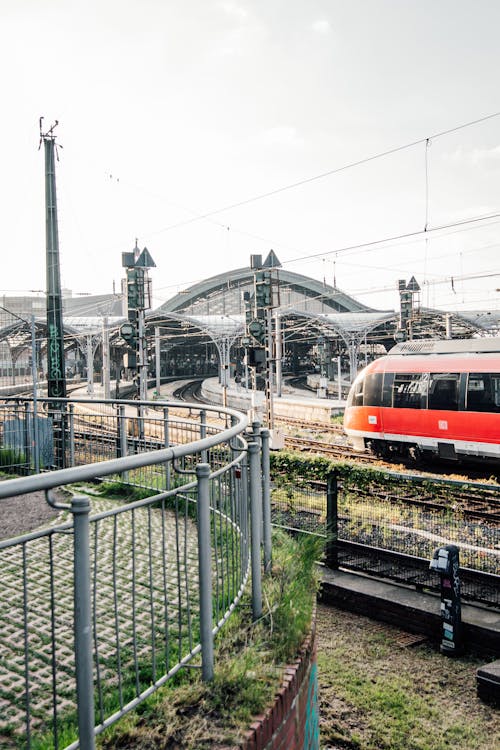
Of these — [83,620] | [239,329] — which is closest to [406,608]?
[83,620]

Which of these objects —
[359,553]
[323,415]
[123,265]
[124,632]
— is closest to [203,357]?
[323,415]

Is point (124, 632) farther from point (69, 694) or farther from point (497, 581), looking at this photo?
point (497, 581)

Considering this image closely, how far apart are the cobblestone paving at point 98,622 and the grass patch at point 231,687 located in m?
0.15

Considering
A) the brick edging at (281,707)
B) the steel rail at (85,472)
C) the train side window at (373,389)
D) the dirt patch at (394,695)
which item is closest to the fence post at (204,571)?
the steel rail at (85,472)

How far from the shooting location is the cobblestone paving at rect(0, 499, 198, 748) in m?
2.74

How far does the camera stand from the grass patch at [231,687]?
2.60 meters

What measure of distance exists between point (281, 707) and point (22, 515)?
433 cm

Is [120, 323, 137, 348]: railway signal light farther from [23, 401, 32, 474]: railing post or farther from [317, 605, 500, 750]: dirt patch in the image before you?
[317, 605, 500, 750]: dirt patch

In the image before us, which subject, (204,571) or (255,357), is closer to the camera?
(204,571)

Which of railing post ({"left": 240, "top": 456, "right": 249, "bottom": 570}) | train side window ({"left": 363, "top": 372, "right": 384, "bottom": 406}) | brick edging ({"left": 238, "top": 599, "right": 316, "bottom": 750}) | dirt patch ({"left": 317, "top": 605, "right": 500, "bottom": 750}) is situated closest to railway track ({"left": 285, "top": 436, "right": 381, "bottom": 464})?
train side window ({"left": 363, "top": 372, "right": 384, "bottom": 406})

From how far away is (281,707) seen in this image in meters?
2.98

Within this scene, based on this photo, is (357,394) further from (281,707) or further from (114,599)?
(114,599)

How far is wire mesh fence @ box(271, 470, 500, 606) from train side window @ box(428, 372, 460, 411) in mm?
6666

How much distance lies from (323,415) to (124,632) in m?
26.4
